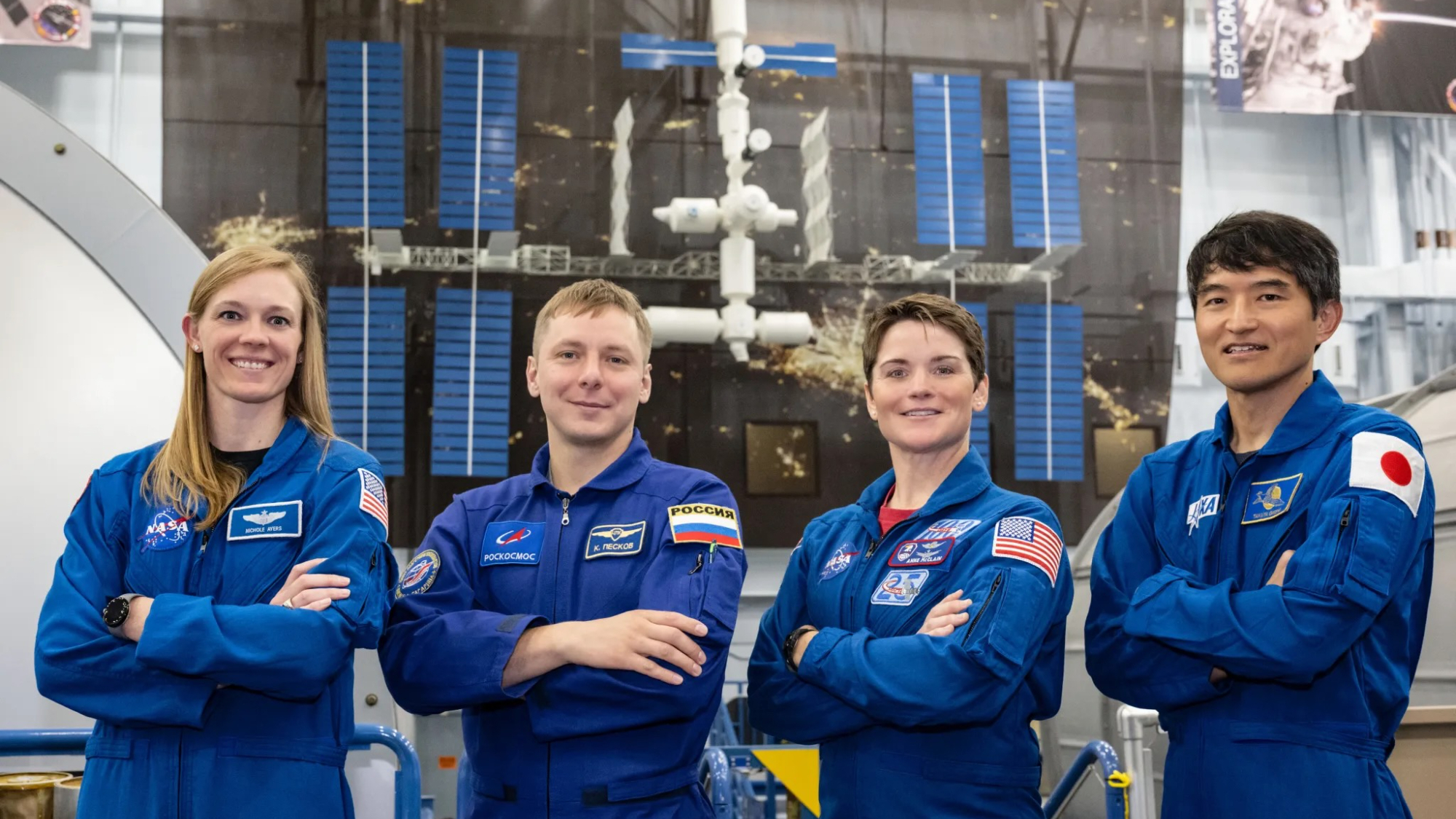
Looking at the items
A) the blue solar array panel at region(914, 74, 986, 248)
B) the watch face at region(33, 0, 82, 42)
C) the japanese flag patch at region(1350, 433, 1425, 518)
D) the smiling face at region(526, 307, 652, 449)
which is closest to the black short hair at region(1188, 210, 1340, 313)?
the japanese flag patch at region(1350, 433, 1425, 518)

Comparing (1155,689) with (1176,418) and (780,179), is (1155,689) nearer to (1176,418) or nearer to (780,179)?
(780,179)

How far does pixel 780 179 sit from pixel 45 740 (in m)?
8.74

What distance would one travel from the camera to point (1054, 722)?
7707 millimetres

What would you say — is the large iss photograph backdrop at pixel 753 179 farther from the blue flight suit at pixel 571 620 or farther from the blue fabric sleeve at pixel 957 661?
the blue fabric sleeve at pixel 957 661

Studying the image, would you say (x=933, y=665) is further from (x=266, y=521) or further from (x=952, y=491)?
(x=266, y=521)

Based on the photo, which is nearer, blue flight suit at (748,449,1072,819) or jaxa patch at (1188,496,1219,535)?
blue flight suit at (748,449,1072,819)

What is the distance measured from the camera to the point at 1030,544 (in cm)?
242

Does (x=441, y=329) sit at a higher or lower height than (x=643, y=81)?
lower

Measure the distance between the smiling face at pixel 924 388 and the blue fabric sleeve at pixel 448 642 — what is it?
0.89m

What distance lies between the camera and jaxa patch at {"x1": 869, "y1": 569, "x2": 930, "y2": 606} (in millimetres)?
2477

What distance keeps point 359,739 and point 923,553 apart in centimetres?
207

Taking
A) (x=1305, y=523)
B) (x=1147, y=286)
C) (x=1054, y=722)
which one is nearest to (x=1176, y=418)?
(x=1147, y=286)

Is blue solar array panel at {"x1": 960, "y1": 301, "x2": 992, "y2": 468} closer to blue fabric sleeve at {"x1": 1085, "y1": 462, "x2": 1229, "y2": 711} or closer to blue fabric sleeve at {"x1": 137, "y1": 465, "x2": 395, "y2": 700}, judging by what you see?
blue fabric sleeve at {"x1": 1085, "y1": 462, "x2": 1229, "y2": 711}

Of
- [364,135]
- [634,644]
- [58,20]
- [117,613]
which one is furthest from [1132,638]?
[58,20]
